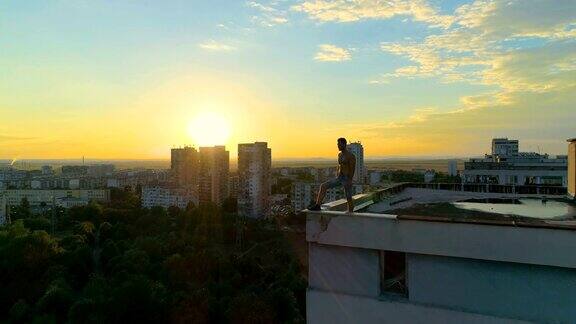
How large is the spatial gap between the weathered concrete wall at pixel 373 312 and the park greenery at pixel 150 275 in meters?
8.07

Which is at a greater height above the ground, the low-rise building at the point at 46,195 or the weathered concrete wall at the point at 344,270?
the weathered concrete wall at the point at 344,270

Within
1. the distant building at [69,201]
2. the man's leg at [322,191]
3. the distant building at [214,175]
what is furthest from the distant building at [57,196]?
the man's leg at [322,191]

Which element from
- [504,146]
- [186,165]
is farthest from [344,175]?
[186,165]

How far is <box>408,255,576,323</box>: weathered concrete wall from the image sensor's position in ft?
7.59

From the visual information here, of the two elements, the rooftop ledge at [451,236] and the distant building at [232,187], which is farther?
the distant building at [232,187]

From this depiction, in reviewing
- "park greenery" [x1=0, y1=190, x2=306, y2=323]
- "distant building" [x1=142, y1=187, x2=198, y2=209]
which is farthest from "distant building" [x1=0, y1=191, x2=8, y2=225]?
"distant building" [x1=142, y1=187, x2=198, y2=209]

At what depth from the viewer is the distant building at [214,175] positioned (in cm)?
3994

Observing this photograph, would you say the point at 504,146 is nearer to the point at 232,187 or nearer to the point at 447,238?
the point at 232,187

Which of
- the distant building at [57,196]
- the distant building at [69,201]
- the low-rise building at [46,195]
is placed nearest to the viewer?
the distant building at [69,201]

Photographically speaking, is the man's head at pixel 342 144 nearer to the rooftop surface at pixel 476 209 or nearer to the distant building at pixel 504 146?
the rooftop surface at pixel 476 209

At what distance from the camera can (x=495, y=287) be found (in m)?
2.43

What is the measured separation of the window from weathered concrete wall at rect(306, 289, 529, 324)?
0.10m

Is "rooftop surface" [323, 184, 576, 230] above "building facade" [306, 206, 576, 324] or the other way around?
above

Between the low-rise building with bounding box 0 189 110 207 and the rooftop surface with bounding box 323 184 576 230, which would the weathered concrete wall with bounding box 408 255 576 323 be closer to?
the rooftop surface with bounding box 323 184 576 230
